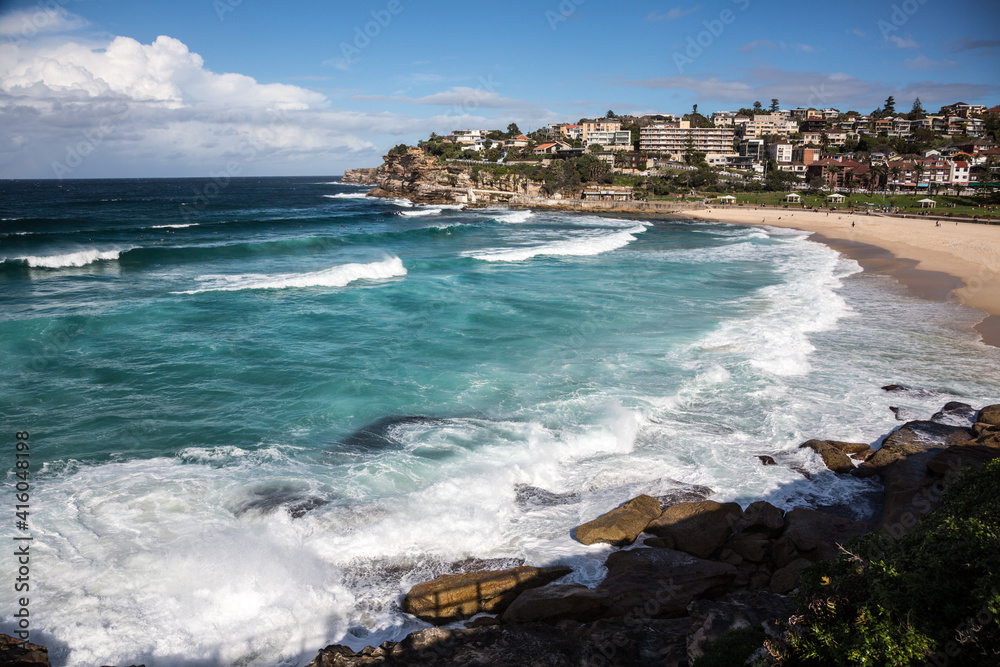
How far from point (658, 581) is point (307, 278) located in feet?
93.3

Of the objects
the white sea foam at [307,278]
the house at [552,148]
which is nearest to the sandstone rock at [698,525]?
the white sea foam at [307,278]

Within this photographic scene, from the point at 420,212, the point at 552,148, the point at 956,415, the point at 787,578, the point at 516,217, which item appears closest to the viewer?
the point at 787,578

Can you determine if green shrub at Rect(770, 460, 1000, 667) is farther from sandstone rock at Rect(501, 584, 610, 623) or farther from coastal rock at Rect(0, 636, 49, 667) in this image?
coastal rock at Rect(0, 636, 49, 667)

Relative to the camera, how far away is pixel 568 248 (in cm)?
4641

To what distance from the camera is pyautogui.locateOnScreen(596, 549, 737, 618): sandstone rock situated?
26.6 feet

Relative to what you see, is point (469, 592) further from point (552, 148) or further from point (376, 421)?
point (552, 148)

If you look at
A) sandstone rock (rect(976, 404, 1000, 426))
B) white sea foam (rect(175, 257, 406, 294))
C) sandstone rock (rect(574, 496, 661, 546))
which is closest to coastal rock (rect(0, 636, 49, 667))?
sandstone rock (rect(574, 496, 661, 546))

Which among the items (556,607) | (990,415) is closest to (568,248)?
(990,415)

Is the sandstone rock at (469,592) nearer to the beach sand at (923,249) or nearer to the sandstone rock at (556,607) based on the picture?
the sandstone rock at (556,607)

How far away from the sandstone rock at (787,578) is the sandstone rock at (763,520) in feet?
3.58

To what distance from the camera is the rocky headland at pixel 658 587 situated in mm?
7137

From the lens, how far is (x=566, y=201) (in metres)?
94.5

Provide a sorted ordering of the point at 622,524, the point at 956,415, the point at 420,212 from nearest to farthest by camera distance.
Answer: the point at 622,524 < the point at 956,415 < the point at 420,212

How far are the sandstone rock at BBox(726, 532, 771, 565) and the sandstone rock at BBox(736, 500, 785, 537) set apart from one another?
0.50ft
